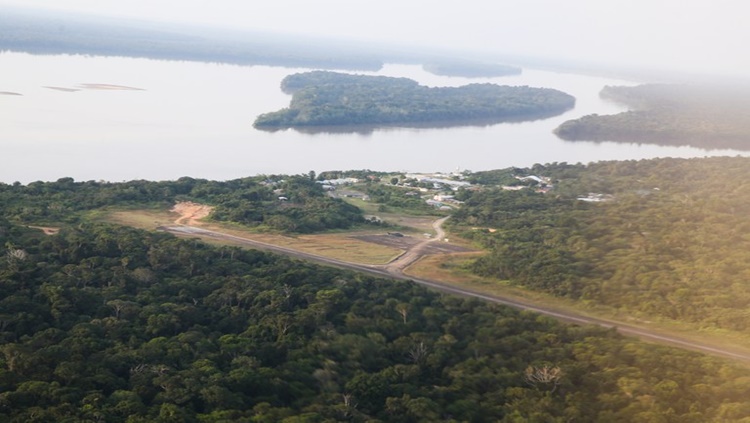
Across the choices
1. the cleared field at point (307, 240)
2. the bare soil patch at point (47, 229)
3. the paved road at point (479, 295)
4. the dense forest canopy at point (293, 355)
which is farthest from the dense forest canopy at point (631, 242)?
the bare soil patch at point (47, 229)

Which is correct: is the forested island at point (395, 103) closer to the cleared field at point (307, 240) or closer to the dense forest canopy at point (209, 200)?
the dense forest canopy at point (209, 200)

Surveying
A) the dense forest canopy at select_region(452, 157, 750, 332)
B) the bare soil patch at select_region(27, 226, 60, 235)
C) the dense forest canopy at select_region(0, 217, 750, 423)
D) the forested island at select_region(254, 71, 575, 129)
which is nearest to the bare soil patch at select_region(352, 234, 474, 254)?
the dense forest canopy at select_region(452, 157, 750, 332)

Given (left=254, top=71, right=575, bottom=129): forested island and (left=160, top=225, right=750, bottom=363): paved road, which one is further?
(left=254, top=71, right=575, bottom=129): forested island

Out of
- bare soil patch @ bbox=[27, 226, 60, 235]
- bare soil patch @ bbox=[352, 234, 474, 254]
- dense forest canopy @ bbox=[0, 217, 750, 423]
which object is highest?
dense forest canopy @ bbox=[0, 217, 750, 423]

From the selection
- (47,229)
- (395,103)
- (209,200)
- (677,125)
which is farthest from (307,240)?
(677,125)

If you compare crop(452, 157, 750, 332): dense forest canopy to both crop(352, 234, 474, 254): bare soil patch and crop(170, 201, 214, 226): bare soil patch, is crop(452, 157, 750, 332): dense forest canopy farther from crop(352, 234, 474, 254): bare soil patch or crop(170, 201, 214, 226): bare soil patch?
crop(170, 201, 214, 226): bare soil patch

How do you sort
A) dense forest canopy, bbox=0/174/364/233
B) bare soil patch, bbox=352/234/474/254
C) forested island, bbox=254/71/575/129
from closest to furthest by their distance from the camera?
bare soil patch, bbox=352/234/474/254 < dense forest canopy, bbox=0/174/364/233 < forested island, bbox=254/71/575/129

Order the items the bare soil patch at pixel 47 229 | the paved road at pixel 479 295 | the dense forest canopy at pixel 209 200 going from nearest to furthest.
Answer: the paved road at pixel 479 295, the bare soil patch at pixel 47 229, the dense forest canopy at pixel 209 200
